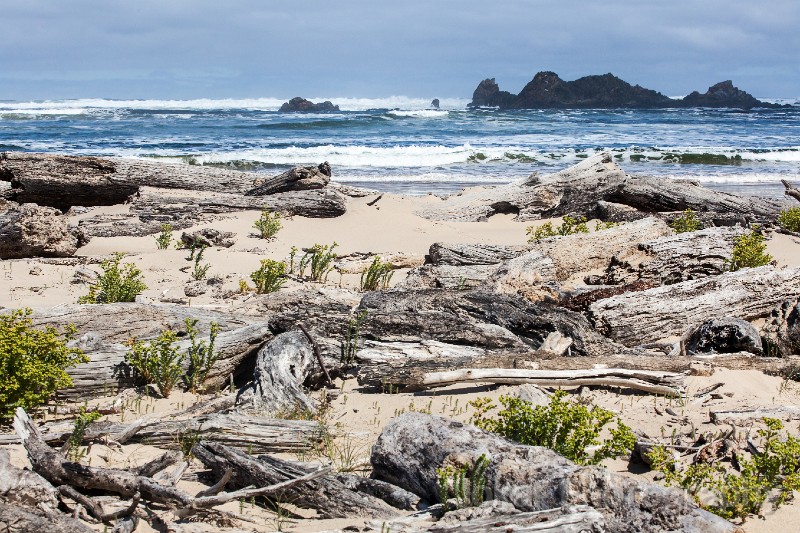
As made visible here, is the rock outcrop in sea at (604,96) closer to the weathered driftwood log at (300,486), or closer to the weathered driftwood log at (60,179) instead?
the weathered driftwood log at (60,179)

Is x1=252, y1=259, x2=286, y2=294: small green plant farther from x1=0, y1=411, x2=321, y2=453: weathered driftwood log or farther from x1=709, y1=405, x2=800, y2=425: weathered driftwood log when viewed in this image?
x1=709, y1=405, x2=800, y2=425: weathered driftwood log

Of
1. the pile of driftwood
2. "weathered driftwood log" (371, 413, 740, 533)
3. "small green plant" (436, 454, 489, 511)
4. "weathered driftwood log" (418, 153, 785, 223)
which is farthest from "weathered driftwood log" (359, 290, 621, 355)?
"weathered driftwood log" (418, 153, 785, 223)

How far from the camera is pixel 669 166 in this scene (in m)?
26.9

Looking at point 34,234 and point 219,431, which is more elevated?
point 34,234

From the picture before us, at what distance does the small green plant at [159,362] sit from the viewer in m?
5.29

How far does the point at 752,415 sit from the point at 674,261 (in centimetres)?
335

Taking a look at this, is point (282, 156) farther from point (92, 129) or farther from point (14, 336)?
point (14, 336)

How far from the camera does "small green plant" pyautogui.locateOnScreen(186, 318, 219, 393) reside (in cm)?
542

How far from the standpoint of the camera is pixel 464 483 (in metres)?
3.52

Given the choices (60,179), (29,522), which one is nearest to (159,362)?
(29,522)

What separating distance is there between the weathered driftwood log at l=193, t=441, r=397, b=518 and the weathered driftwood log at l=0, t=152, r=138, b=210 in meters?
9.60

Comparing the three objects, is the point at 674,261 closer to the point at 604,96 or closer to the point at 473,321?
the point at 473,321

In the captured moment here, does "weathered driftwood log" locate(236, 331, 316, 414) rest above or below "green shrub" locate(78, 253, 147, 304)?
below

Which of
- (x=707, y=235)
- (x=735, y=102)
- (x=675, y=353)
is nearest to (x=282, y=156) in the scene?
(x=707, y=235)
